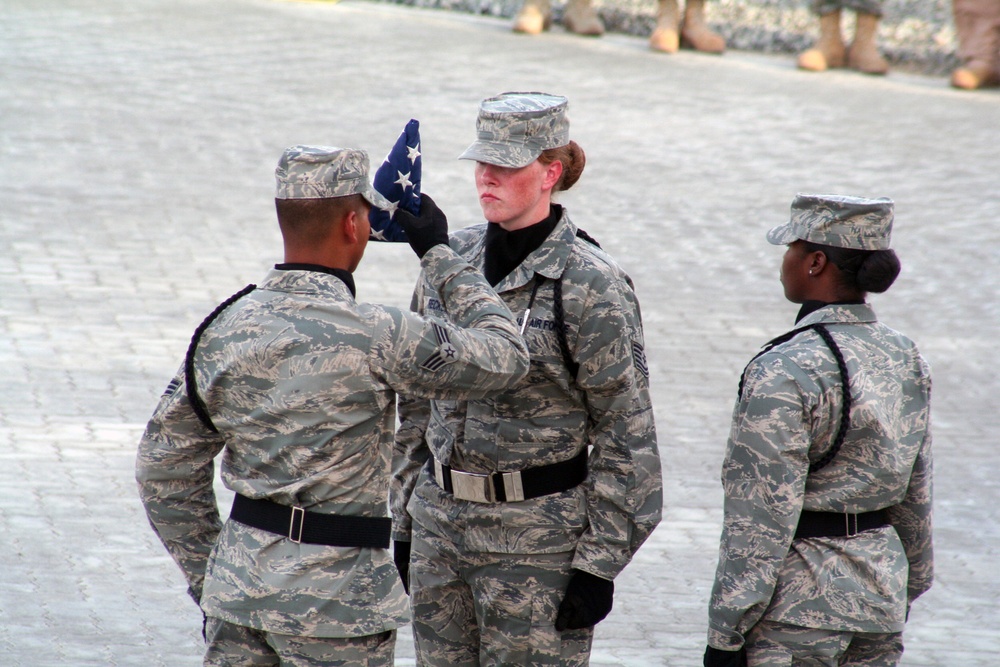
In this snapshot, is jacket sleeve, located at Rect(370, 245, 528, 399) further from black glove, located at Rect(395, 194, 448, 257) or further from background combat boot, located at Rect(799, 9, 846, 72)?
background combat boot, located at Rect(799, 9, 846, 72)

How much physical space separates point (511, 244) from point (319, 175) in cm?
75

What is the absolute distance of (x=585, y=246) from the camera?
3465mm

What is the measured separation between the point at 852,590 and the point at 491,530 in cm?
93

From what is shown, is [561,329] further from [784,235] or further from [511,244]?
[784,235]

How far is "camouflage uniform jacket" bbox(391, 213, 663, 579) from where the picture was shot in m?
3.31

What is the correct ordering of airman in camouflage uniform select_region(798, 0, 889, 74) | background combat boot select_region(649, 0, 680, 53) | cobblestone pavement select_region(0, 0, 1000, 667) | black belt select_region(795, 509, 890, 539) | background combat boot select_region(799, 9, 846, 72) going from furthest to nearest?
background combat boot select_region(649, 0, 680, 53), background combat boot select_region(799, 9, 846, 72), airman in camouflage uniform select_region(798, 0, 889, 74), cobblestone pavement select_region(0, 0, 1000, 667), black belt select_region(795, 509, 890, 539)

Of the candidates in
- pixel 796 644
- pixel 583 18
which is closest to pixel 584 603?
pixel 796 644

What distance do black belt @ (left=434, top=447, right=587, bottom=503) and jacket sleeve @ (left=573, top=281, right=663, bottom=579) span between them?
57 mm

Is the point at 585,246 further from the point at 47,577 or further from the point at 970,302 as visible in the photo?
the point at 970,302

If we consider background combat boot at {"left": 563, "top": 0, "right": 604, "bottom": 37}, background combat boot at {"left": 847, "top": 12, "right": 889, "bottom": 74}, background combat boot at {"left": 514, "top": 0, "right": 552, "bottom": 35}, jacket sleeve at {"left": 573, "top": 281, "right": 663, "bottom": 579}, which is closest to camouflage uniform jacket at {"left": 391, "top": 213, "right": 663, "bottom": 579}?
jacket sleeve at {"left": 573, "top": 281, "right": 663, "bottom": 579}

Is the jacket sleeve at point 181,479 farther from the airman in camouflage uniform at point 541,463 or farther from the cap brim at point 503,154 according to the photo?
the cap brim at point 503,154

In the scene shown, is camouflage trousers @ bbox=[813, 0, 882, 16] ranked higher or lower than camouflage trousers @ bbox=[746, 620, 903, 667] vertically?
higher

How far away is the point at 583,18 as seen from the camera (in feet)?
60.1

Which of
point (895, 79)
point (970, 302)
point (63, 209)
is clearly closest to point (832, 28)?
point (895, 79)
